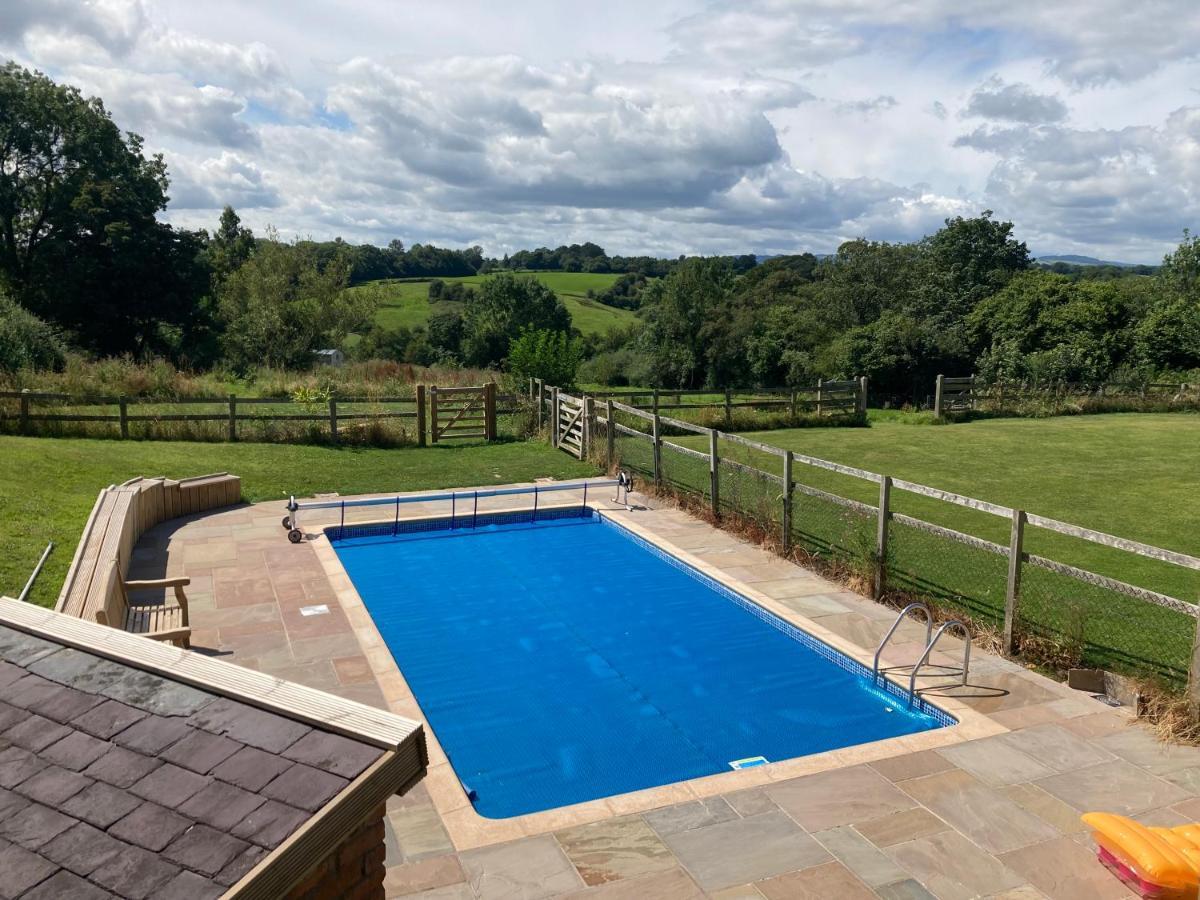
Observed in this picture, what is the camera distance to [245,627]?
814 centimetres

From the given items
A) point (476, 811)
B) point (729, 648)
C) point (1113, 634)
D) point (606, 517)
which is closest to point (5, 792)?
point (476, 811)

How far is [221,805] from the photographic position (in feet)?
7.20

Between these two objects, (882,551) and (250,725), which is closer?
(250,725)

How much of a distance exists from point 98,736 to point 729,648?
6.72 metres

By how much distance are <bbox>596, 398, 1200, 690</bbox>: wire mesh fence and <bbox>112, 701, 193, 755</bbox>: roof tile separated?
649cm

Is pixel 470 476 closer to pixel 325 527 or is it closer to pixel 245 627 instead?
pixel 325 527

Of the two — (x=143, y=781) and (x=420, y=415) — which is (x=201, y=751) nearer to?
(x=143, y=781)

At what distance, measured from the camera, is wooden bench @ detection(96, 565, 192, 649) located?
667 cm

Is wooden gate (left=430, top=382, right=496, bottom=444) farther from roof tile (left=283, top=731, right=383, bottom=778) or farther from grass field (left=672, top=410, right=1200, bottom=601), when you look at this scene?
roof tile (left=283, top=731, right=383, bottom=778)

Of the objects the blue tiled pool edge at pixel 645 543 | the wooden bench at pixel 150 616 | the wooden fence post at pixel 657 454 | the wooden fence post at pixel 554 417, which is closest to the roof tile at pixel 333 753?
the wooden bench at pixel 150 616

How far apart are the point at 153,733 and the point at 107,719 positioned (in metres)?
0.20

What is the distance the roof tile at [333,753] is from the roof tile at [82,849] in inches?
18.1

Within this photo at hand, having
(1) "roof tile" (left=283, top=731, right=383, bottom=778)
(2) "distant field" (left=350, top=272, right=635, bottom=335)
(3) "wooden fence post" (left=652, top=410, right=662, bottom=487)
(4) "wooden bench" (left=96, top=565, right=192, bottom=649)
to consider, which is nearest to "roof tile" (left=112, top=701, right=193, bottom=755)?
(1) "roof tile" (left=283, top=731, right=383, bottom=778)

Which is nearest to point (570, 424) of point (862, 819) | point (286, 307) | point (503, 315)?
point (862, 819)
